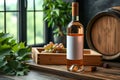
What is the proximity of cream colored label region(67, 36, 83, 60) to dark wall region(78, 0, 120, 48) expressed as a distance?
30.0 inches

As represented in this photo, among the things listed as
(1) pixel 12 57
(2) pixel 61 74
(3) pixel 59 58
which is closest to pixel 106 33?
(3) pixel 59 58

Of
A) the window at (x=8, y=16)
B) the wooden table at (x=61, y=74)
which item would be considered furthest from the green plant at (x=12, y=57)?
the window at (x=8, y=16)

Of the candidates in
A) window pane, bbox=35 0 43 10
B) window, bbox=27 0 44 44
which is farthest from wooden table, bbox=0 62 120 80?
window pane, bbox=35 0 43 10

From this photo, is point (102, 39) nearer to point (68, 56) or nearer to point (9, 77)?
point (68, 56)

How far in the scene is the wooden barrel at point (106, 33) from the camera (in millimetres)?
1768

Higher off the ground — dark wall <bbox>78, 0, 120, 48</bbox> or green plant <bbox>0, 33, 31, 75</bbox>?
dark wall <bbox>78, 0, 120, 48</bbox>

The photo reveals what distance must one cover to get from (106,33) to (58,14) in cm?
67

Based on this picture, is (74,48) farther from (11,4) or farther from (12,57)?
(11,4)

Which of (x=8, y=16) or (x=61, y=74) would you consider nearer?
(x=61, y=74)

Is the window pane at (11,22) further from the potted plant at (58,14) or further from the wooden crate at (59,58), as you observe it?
the wooden crate at (59,58)

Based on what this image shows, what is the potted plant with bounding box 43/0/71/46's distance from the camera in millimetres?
2389

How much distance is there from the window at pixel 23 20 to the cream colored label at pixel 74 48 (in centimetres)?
96

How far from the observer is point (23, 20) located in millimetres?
2352

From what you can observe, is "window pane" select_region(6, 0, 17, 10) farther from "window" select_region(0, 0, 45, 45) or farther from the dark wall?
the dark wall
